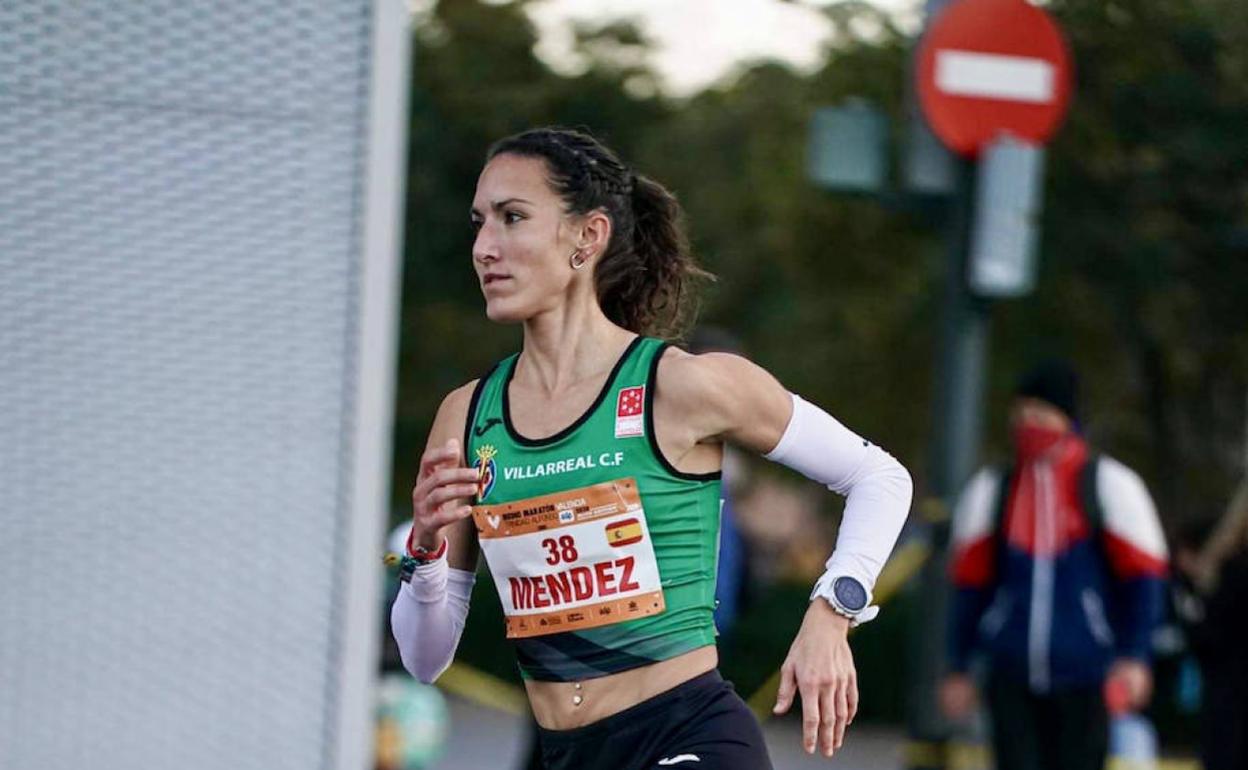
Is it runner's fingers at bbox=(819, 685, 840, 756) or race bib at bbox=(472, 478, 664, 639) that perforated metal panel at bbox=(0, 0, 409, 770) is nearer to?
race bib at bbox=(472, 478, 664, 639)

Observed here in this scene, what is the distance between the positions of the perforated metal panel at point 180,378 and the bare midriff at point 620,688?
736 mm

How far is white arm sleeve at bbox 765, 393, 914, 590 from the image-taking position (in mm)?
3744

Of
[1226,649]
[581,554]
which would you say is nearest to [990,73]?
[1226,649]

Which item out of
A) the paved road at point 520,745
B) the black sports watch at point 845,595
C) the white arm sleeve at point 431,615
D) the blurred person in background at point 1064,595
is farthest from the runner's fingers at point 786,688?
the paved road at point 520,745

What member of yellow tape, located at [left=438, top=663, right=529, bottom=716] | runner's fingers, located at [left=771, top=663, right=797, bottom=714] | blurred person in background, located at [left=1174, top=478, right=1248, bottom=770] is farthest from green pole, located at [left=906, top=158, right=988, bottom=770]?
yellow tape, located at [left=438, top=663, right=529, bottom=716]

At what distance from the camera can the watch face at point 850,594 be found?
3631 mm

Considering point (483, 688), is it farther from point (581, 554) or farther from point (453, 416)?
point (581, 554)

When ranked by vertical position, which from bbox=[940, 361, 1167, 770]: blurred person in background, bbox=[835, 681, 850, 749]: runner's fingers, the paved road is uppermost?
bbox=[835, 681, 850, 749]: runner's fingers

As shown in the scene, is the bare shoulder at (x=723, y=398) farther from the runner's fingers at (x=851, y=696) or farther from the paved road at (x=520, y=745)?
the paved road at (x=520, y=745)

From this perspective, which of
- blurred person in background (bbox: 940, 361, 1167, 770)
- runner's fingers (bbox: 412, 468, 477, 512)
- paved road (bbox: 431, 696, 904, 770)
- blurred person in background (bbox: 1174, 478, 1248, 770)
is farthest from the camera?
paved road (bbox: 431, 696, 904, 770)

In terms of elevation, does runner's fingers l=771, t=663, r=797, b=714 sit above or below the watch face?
below

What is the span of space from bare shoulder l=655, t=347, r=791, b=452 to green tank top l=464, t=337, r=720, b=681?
41 millimetres

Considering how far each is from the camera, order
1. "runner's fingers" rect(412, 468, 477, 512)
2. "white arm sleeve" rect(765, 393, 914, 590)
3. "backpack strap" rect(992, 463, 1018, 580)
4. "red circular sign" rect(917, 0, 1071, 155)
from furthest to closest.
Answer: "red circular sign" rect(917, 0, 1071, 155), "backpack strap" rect(992, 463, 1018, 580), "white arm sleeve" rect(765, 393, 914, 590), "runner's fingers" rect(412, 468, 477, 512)

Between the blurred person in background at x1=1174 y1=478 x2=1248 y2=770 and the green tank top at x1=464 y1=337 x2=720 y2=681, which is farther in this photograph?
the blurred person in background at x1=1174 y1=478 x2=1248 y2=770
